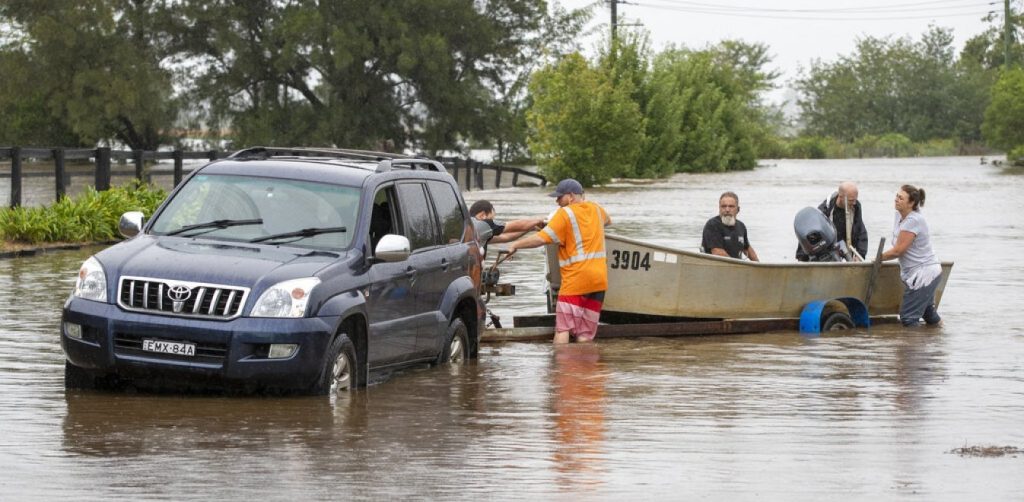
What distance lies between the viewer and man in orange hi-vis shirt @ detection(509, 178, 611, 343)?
15445 mm

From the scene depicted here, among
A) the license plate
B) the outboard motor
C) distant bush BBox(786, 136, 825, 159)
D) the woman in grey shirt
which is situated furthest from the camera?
distant bush BBox(786, 136, 825, 159)

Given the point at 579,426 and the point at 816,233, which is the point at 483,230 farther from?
the point at 579,426

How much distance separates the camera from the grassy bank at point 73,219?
25.7 m

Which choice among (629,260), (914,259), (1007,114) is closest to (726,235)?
(629,260)

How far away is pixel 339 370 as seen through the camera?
36.9 feet

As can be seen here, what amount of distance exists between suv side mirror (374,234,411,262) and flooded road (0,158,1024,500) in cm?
93

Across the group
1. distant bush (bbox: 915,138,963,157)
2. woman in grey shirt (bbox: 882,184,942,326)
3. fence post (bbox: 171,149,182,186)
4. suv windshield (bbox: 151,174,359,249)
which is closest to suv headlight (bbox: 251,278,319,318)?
suv windshield (bbox: 151,174,359,249)

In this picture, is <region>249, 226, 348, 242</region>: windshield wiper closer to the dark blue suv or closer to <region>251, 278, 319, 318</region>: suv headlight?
the dark blue suv

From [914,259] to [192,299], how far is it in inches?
378

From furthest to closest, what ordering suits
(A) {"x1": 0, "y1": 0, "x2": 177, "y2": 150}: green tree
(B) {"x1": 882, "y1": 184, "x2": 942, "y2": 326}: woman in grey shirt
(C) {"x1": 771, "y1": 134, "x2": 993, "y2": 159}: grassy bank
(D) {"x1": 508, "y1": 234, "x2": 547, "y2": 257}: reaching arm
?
(C) {"x1": 771, "y1": 134, "x2": 993, "y2": 159}: grassy bank < (A) {"x1": 0, "y1": 0, "x2": 177, "y2": 150}: green tree < (B) {"x1": 882, "y1": 184, "x2": 942, "y2": 326}: woman in grey shirt < (D) {"x1": 508, "y1": 234, "x2": 547, "y2": 257}: reaching arm

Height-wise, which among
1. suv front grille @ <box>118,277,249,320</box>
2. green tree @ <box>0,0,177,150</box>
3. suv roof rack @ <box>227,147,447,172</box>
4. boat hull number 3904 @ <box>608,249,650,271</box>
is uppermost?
green tree @ <box>0,0,177,150</box>

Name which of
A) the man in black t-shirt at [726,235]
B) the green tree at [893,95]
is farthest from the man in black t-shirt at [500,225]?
the green tree at [893,95]

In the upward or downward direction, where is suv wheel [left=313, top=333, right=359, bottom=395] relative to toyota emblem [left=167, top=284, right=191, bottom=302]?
downward

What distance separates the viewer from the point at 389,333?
470 inches
